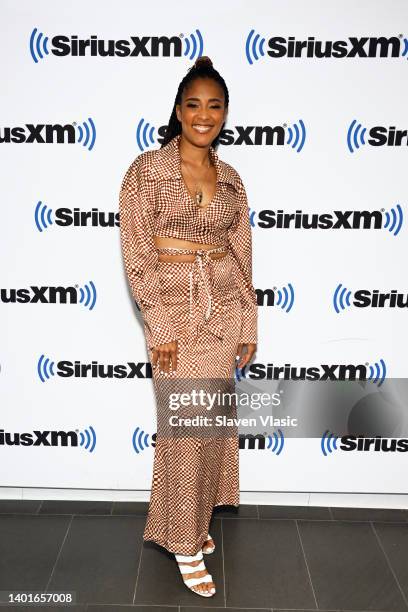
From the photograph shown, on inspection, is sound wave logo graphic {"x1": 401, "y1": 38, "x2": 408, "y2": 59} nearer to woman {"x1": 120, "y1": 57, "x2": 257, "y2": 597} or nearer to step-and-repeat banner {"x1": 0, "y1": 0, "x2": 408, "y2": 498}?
step-and-repeat banner {"x1": 0, "y1": 0, "x2": 408, "y2": 498}

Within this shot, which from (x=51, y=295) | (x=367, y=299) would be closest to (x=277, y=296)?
(x=367, y=299)

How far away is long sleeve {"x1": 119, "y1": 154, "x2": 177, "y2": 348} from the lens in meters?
2.49

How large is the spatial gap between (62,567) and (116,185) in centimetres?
160

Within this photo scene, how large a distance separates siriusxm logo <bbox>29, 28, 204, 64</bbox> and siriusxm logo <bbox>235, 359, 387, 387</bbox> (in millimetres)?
1388

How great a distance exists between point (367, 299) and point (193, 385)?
3.06 ft

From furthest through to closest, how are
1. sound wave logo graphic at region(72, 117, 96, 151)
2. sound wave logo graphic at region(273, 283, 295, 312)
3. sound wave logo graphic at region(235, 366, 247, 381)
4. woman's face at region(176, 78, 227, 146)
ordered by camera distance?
sound wave logo graphic at region(235, 366, 247, 381), sound wave logo graphic at region(273, 283, 295, 312), sound wave logo graphic at region(72, 117, 96, 151), woman's face at region(176, 78, 227, 146)

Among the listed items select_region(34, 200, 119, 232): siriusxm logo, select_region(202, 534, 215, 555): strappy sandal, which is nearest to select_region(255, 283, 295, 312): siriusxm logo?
select_region(34, 200, 119, 232): siriusxm logo

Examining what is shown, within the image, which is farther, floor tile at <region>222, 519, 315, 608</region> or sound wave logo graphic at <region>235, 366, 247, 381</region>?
sound wave logo graphic at <region>235, 366, 247, 381</region>

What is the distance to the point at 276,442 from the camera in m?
3.24

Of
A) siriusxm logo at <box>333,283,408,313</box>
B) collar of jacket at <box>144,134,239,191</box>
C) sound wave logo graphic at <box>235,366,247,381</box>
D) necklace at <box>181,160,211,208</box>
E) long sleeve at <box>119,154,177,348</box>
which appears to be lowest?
sound wave logo graphic at <box>235,366,247,381</box>

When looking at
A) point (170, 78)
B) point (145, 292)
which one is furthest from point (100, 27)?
point (145, 292)

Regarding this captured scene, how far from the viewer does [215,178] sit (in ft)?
8.59

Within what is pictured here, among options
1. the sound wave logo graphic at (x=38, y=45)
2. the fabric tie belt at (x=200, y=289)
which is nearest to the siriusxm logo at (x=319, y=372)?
the fabric tie belt at (x=200, y=289)

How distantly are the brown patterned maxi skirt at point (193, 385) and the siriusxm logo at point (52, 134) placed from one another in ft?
2.19
